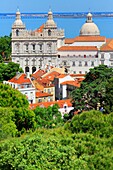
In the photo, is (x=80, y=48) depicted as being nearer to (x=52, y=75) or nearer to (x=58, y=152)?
(x=52, y=75)

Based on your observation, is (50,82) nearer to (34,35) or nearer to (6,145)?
(34,35)

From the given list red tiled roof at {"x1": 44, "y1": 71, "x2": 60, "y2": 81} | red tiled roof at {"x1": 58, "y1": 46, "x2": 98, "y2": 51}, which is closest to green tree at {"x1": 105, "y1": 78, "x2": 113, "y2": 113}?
red tiled roof at {"x1": 44, "y1": 71, "x2": 60, "y2": 81}

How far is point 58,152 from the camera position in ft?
32.7

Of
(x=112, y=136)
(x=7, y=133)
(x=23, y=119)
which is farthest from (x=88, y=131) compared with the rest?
(x=23, y=119)

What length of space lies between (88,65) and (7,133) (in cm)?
3457

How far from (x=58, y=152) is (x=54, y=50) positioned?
40.8m

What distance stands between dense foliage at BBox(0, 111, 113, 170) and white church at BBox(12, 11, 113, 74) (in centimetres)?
3563

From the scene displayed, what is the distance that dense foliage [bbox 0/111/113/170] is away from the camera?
32.1ft

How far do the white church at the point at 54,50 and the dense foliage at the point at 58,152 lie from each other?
35632 millimetres

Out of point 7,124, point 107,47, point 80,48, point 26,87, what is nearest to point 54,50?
point 80,48

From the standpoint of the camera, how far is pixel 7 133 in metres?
15.0

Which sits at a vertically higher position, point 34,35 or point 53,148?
point 34,35

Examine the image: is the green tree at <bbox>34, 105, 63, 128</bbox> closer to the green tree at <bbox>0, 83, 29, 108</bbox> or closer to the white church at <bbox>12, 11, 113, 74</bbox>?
the green tree at <bbox>0, 83, 29, 108</bbox>

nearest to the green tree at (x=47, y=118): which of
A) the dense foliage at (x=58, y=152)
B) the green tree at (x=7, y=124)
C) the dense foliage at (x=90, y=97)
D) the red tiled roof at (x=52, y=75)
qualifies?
the dense foliage at (x=90, y=97)
